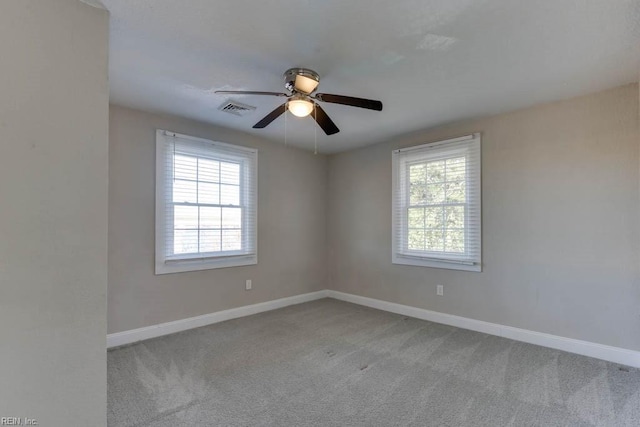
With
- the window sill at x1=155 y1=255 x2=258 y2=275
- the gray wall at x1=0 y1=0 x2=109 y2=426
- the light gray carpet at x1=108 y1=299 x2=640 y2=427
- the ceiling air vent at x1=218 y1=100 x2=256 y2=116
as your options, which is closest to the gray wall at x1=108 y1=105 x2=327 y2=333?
the window sill at x1=155 y1=255 x2=258 y2=275

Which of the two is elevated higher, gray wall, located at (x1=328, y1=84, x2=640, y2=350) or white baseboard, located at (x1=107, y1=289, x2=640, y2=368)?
gray wall, located at (x1=328, y1=84, x2=640, y2=350)

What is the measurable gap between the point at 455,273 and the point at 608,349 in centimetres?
144

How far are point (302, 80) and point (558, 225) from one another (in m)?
2.85

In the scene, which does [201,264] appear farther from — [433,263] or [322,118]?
[433,263]

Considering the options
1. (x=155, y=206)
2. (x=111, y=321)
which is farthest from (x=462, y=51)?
(x=111, y=321)

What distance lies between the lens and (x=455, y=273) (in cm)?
369

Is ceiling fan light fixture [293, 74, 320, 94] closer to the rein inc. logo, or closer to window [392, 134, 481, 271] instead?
window [392, 134, 481, 271]

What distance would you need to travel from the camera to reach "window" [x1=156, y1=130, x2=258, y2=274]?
3420mm

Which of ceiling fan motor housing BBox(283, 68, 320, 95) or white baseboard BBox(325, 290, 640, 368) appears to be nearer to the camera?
ceiling fan motor housing BBox(283, 68, 320, 95)

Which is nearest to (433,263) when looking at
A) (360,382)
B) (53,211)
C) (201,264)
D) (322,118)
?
(360,382)

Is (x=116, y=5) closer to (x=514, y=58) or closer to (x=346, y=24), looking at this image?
(x=346, y=24)

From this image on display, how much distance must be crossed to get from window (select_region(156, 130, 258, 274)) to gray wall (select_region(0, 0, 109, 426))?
1761 millimetres

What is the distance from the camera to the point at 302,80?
7.30ft

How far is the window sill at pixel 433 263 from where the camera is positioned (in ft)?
11.7
